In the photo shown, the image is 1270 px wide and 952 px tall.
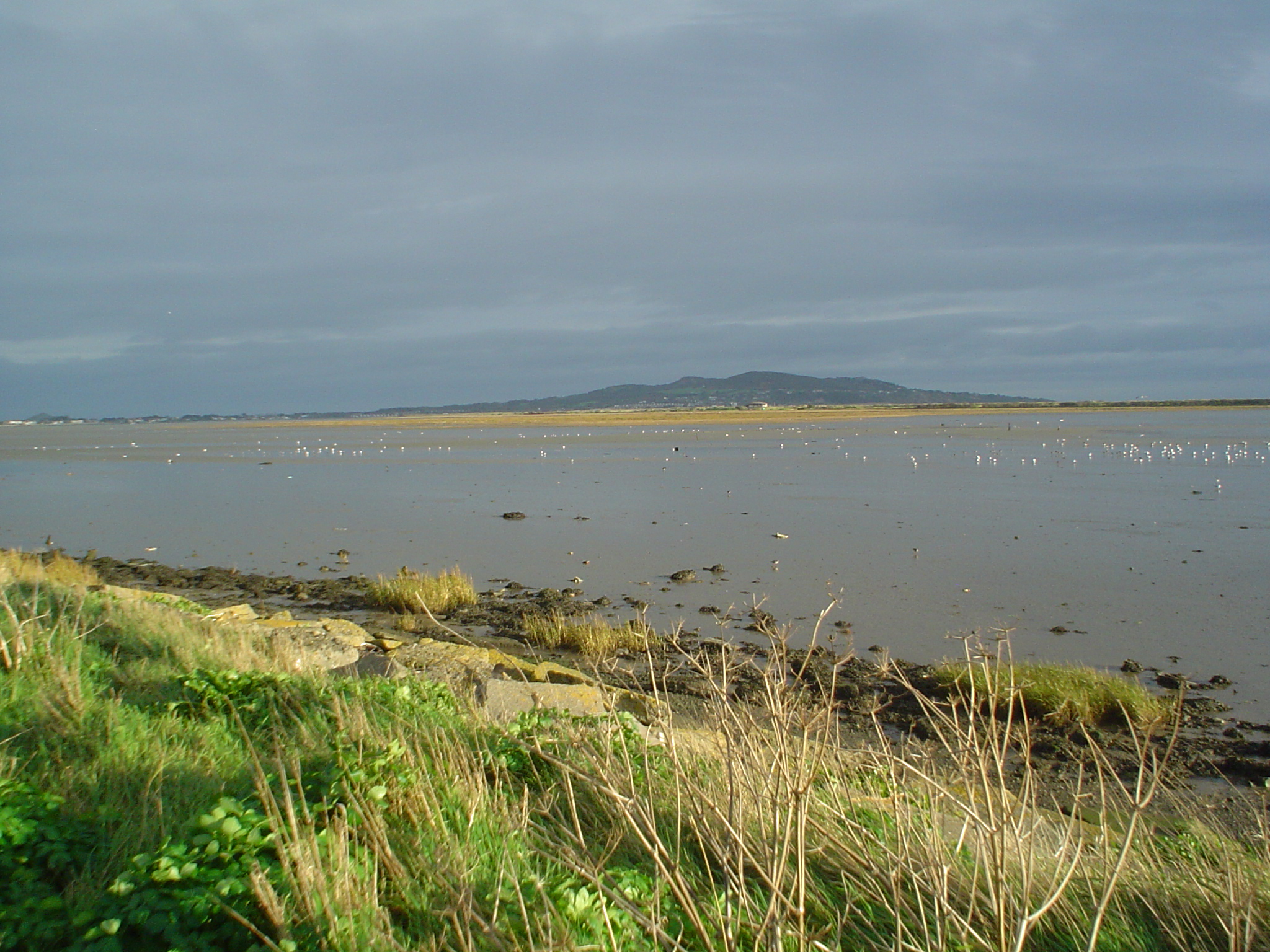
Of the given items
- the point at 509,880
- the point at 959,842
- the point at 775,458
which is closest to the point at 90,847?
the point at 509,880

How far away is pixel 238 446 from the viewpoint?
229 feet

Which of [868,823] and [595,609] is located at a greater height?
[868,823]

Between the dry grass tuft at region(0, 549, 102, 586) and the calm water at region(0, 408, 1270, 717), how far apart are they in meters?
3.78

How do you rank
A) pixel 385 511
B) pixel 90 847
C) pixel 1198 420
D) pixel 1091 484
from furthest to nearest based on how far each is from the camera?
pixel 1198 420 → pixel 1091 484 → pixel 385 511 → pixel 90 847

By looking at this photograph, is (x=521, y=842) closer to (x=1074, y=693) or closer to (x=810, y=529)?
(x=1074, y=693)

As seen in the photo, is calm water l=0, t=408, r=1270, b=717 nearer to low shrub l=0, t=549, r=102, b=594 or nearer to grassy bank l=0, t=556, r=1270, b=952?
low shrub l=0, t=549, r=102, b=594

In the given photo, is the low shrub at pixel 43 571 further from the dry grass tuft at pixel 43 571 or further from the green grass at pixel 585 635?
the green grass at pixel 585 635

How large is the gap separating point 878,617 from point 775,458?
3166cm

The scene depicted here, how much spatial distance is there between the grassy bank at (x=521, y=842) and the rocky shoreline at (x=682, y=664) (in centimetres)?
56

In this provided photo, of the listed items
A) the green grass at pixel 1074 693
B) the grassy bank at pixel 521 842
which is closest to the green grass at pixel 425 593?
the green grass at pixel 1074 693

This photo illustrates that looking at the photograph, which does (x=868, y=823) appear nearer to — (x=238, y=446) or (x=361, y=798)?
(x=361, y=798)

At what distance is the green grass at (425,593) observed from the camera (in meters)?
14.5

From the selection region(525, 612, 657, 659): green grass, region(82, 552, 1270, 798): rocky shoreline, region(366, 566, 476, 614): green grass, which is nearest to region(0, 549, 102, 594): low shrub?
region(82, 552, 1270, 798): rocky shoreline

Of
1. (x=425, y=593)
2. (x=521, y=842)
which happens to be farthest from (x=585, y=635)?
(x=521, y=842)
